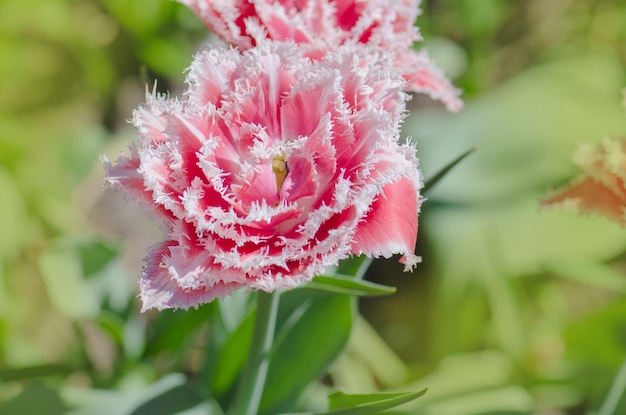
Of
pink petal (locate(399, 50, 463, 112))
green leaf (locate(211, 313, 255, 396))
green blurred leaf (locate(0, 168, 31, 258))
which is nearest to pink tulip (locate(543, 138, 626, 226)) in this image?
pink petal (locate(399, 50, 463, 112))

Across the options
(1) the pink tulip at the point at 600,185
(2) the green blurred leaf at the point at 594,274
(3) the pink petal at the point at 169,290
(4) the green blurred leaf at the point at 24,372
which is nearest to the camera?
(3) the pink petal at the point at 169,290

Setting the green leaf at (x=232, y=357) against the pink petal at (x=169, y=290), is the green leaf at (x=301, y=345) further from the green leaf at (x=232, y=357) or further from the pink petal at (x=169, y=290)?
the pink petal at (x=169, y=290)

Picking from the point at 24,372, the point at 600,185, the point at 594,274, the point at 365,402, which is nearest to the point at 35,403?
the point at 24,372

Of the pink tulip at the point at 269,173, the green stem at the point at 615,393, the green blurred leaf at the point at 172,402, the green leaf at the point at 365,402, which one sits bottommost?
the green stem at the point at 615,393

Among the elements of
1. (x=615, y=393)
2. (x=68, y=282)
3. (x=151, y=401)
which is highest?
(x=68, y=282)

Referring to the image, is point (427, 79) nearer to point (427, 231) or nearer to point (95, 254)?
point (95, 254)

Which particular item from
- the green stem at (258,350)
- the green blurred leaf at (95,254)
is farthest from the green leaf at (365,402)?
the green blurred leaf at (95,254)

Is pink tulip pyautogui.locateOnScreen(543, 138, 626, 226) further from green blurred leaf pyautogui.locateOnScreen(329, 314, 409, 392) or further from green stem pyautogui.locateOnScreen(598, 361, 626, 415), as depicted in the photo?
green blurred leaf pyautogui.locateOnScreen(329, 314, 409, 392)
